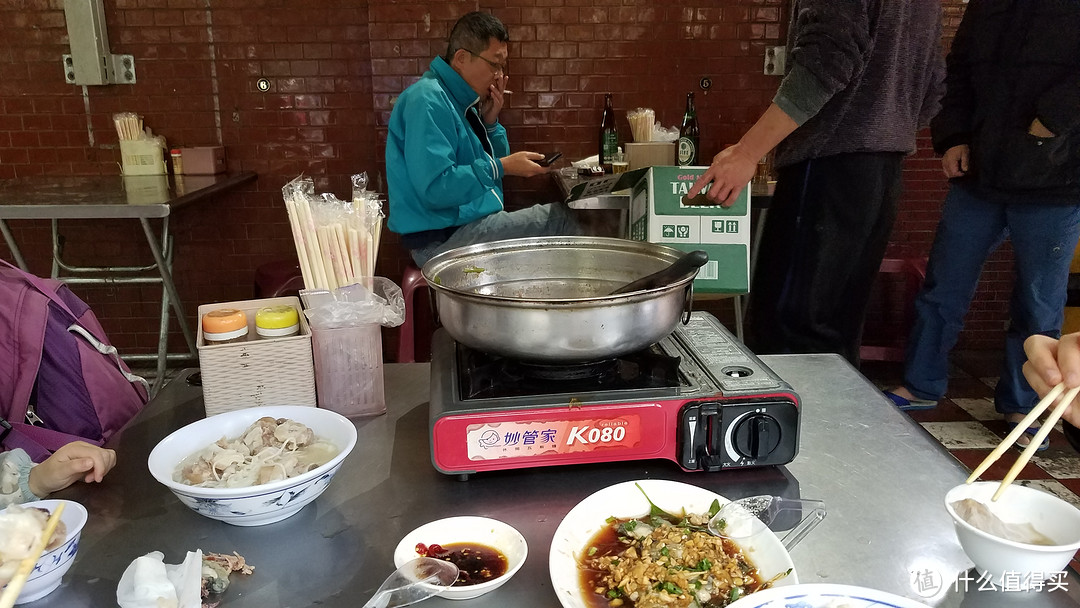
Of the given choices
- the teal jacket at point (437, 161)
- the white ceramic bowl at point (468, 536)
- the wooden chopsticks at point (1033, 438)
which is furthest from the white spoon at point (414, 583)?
the teal jacket at point (437, 161)

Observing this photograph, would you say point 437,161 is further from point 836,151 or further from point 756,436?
point 756,436

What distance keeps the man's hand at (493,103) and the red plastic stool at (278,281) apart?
118 centimetres

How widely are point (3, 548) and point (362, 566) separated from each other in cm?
39

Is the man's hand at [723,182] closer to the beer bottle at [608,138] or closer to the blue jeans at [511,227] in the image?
the blue jeans at [511,227]

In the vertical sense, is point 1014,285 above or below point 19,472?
below

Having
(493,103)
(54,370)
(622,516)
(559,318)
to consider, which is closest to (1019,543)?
(622,516)

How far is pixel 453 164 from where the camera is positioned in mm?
3002

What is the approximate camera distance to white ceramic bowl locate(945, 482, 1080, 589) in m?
0.83

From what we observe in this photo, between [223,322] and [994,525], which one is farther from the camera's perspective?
[223,322]

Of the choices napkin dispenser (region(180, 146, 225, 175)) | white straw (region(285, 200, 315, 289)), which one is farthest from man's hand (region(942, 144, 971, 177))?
napkin dispenser (region(180, 146, 225, 175))

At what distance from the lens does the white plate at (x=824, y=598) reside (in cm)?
78

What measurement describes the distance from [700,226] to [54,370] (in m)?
1.45

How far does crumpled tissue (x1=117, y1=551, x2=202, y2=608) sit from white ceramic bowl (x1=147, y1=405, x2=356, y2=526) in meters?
0.09

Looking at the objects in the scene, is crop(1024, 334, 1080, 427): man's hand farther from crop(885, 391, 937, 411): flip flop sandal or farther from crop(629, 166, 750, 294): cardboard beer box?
crop(885, 391, 937, 411): flip flop sandal
